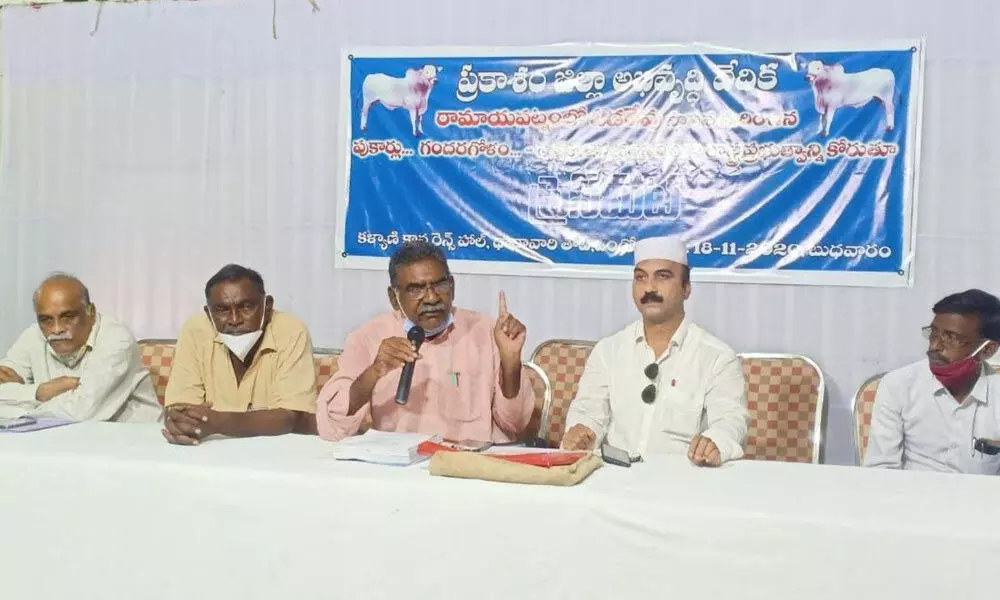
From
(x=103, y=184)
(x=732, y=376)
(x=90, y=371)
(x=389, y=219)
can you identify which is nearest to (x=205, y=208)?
(x=103, y=184)

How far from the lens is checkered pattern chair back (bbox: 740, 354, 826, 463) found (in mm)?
4355

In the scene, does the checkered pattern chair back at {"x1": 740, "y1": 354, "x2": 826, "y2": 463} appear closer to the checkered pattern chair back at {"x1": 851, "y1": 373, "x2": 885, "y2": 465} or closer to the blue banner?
the checkered pattern chair back at {"x1": 851, "y1": 373, "x2": 885, "y2": 465}

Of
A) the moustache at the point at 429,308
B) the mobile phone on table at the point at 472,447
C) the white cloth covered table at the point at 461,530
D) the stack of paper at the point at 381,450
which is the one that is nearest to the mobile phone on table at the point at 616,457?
the white cloth covered table at the point at 461,530

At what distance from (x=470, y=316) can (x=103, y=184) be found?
2.73m

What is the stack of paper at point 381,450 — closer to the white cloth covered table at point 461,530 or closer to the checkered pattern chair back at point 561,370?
the white cloth covered table at point 461,530

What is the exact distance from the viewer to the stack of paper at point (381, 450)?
8.37 feet

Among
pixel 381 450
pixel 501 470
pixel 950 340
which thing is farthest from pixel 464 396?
pixel 950 340

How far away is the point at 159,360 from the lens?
5066 mm

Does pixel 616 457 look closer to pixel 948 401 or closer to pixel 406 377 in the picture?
pixel 406 377

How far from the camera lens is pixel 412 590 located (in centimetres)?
229

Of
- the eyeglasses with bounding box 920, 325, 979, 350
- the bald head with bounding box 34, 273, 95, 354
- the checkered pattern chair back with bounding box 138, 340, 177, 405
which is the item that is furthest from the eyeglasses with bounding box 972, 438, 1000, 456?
the checkered pattern chair back with bounding box 138, 340, 177, 405

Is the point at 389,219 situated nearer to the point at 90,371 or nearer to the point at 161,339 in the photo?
the point at 161,339

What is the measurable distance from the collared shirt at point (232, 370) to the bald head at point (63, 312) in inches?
19.8

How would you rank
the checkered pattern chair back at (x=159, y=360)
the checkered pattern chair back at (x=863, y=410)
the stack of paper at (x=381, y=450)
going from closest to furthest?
the stack of paper at (x=381, y=450)
the checkered pattern chair back at (x=863, y=410)
the checkered pattern chair back at (x=159, y=360)
